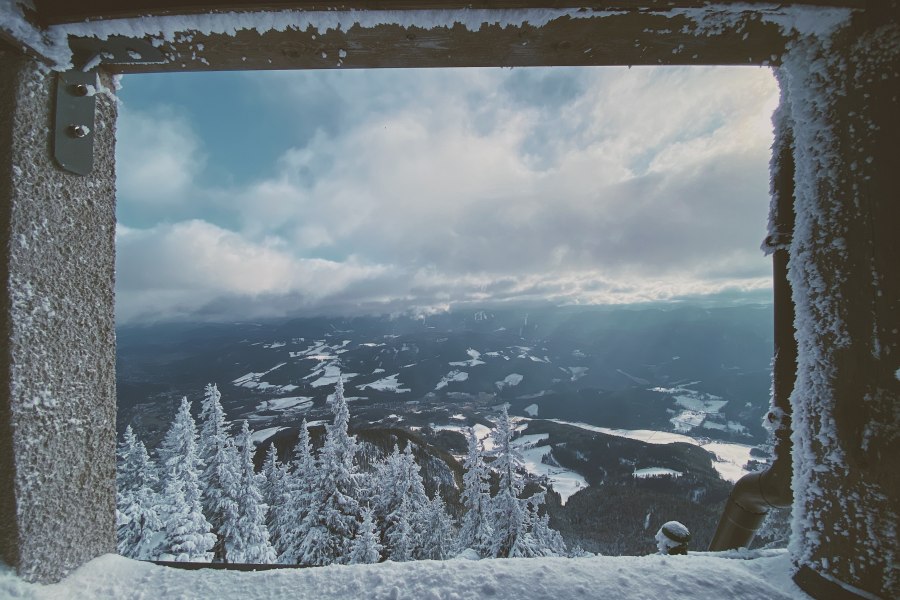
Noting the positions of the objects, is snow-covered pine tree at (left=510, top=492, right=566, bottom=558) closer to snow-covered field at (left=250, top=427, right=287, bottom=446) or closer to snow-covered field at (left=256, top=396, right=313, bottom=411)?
snow-covered field at (left=250, top=427, right=287, bottom=446)

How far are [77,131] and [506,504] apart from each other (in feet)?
62.1

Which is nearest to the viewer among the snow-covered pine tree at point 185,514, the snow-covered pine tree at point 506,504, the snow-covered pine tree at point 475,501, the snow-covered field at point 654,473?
the snow-covered pine tree at point 185,514

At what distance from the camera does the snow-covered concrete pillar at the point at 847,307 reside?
1511 mm

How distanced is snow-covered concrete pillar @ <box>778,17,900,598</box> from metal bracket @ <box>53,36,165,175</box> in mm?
3175

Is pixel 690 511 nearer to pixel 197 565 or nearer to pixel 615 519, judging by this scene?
pixel 615 519

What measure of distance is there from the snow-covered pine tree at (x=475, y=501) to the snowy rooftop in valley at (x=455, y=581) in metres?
18.8

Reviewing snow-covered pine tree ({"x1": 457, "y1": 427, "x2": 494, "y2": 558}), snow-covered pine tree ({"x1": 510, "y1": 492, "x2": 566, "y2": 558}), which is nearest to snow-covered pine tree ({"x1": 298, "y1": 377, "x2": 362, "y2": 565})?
snow-covered pine tree ({"x1": 457, "y1": 427, "x2": 494, "y2": 558})

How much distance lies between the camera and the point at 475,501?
1998 cm

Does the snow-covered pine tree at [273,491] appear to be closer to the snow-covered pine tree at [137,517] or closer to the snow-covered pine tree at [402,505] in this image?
the snow-covered pine tree at [402,505]

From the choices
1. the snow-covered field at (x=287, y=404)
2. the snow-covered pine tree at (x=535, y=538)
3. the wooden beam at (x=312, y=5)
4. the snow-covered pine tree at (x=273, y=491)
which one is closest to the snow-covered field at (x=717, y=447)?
the snow-covered pine tree at (x=535, y=538)

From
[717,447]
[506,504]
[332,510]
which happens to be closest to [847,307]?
[506,504]

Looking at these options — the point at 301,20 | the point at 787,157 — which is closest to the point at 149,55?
the point at 301,20

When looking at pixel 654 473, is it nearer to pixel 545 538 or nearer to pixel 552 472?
pixel 552 472

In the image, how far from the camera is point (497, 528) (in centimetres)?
1725
